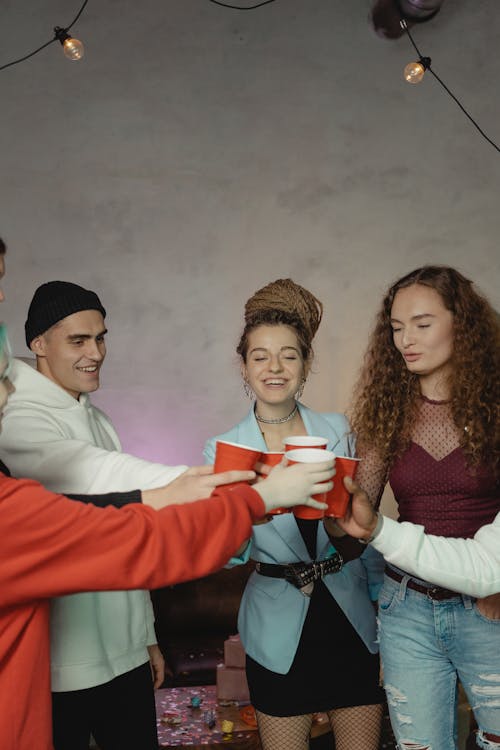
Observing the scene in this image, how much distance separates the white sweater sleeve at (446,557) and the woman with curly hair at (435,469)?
0.70ft

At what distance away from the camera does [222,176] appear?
4379mm

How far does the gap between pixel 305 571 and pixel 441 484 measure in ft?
1.75

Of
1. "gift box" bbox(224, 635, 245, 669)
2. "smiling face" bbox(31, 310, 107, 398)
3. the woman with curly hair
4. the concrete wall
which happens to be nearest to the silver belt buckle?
the woman with curly hair

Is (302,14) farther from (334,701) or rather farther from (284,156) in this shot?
(334,701)

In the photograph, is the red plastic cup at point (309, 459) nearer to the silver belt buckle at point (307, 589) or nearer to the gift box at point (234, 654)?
the silver belt buckle at point (307, 589)

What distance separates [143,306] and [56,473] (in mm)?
2695

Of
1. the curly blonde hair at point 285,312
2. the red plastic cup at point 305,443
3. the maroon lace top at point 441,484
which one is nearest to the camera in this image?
the red plastic cup at point 305,443

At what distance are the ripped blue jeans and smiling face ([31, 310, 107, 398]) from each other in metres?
1.16

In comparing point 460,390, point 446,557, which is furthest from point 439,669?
point 460,390

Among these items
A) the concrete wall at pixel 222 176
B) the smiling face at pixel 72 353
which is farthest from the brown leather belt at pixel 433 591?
the concrete wall at pixel 222 176

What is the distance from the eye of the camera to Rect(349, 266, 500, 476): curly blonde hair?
1.88 m

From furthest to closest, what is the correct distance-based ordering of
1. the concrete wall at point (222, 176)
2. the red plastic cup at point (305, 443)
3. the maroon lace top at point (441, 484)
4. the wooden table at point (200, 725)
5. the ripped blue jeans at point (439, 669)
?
the concrete wall at point (222, 176) < the wooden table at point (200, 725) < the maroon lace top at point (441, 484) < the ripped blue jeans at point (439, 669) < the red plastic cup at point (305, 443)

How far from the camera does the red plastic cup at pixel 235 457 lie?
142 centimetres

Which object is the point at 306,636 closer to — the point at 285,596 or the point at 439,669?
the point at 285,596
